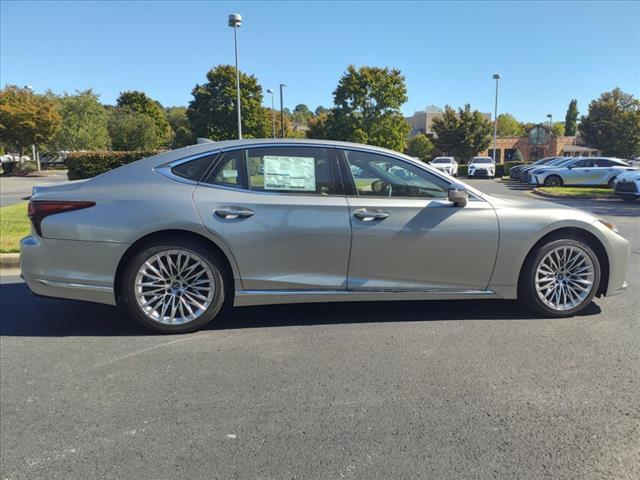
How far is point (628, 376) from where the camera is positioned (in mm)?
3328

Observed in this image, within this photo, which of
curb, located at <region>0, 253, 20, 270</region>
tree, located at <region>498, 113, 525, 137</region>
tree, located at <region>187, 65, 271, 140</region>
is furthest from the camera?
tree, located at <region>498, 113, 525, 137</region>

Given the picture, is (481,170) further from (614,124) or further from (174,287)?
(174,287)

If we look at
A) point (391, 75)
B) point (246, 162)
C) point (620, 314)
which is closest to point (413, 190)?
point (246, 162)

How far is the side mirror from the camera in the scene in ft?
13.6

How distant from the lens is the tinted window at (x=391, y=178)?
4234 millimetres

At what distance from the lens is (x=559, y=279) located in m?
4.40

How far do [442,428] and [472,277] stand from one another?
1799 mm

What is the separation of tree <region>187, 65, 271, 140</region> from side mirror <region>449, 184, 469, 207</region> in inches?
1836

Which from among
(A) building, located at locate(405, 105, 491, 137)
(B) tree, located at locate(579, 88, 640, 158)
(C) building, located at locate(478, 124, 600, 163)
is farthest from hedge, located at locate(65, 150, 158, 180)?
(A) building, located at locate(405, 105, 491, 137)

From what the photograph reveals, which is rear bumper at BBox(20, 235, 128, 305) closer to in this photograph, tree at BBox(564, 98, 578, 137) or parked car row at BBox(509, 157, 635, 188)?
parked car row at BBox(509, 157, 635, 188)

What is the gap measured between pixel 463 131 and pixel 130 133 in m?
31.0

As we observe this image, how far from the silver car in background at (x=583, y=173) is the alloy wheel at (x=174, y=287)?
818 inches

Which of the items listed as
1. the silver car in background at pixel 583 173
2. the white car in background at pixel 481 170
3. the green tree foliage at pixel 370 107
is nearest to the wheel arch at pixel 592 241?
→ the silver car in background at pixel 583 173

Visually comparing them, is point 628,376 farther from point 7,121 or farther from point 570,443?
point 7,121
